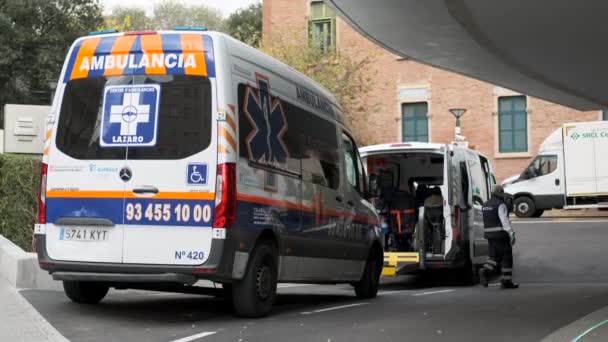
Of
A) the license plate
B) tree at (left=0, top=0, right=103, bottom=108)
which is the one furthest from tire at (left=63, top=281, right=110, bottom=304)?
tree at (left=0, top=0, right=103, bottom=108)

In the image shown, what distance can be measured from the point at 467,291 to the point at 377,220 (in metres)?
2.17

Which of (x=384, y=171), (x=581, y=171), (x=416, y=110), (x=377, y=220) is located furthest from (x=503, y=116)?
(x=377, y=220)

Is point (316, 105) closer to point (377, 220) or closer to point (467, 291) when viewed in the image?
point (377, 220)

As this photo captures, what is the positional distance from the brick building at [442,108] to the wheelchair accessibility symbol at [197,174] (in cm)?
3159

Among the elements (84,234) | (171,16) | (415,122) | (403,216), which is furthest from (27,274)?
(171,16)

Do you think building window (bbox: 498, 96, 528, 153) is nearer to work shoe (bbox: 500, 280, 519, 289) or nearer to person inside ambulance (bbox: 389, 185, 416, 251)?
person inside ambulance (bbox: 389, 185, 416, 251)

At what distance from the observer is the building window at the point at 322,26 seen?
41.4 meters

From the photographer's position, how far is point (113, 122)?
966 cm

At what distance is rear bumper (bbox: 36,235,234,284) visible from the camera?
927 centimetres

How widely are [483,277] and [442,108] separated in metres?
24.1

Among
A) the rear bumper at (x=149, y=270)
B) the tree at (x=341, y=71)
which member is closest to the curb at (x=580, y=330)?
the rear bumper at (x=149, y=270)

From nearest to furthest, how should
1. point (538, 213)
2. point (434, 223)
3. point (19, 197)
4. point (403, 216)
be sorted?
point (19, 197) < point (434, 223) < point (403, 216) < point (538, 213)

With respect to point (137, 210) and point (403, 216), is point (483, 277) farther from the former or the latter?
point (137, 210)

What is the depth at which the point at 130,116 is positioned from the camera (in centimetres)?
962
